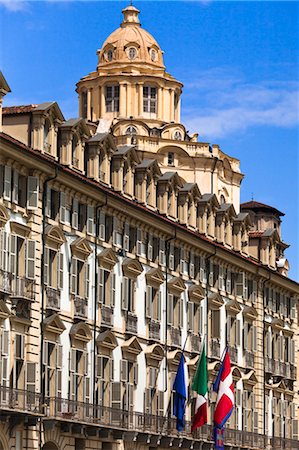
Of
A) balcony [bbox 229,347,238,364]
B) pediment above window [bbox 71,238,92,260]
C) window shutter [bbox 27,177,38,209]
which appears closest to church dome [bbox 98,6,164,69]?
balcony [bbox 229,347,238,364]

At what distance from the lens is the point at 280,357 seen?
119m

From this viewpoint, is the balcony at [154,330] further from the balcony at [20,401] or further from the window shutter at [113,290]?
the balcony at [20,401]

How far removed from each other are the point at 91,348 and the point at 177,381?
30.6ft

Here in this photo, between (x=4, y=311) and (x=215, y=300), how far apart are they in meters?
29.8

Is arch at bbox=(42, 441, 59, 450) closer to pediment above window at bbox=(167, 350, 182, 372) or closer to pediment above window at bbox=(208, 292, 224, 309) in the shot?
pediment above window at bbox=(167, 350, 182, 372)

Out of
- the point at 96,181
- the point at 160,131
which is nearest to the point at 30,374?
the point at 96,181

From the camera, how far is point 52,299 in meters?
82.0

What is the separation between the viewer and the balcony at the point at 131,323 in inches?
3588

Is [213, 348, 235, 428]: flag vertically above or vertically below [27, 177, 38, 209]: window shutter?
below

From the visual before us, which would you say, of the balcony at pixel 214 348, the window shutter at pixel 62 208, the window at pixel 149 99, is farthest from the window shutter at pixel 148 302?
the window at pixel 149 99

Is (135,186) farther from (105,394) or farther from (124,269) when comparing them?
(105,394)

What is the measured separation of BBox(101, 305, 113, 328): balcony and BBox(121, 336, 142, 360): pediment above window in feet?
7.29

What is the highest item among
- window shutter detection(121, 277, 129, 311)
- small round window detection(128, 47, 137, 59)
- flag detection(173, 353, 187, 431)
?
small round window detection(128, 47, 137, 59)

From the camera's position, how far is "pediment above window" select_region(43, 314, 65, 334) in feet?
266
